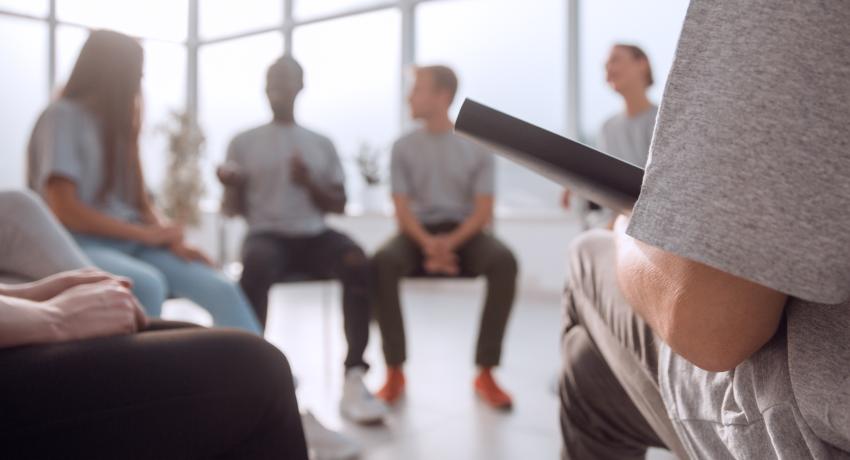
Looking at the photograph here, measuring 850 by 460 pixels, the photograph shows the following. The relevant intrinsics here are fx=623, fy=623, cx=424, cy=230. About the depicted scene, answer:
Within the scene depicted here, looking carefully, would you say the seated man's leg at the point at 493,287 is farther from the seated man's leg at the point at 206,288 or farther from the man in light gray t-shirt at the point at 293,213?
the seated man's leg at the point at 206,288

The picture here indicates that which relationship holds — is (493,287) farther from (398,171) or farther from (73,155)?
(73,155)

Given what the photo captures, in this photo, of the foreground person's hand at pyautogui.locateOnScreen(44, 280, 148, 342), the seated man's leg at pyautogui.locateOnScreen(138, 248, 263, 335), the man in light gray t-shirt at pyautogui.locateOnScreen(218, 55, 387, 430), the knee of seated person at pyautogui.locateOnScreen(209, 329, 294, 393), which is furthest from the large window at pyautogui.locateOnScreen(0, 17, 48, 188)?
the knee of seated person at pyautogui.locateOnScreen(209, 329, 294, 393)

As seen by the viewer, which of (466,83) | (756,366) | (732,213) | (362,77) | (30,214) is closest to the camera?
(732,213)

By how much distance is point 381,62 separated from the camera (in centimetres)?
561

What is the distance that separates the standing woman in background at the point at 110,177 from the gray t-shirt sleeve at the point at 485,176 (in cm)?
121

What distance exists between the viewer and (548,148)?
2.07ft

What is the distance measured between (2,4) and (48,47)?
18.3 inches

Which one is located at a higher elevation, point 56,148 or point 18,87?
point 18,87

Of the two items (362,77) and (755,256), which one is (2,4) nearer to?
(362,77)

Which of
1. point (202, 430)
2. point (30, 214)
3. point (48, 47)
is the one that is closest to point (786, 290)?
point (202, 430)

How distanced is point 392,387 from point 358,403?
0.26 m

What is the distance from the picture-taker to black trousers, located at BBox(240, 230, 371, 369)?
219 centimetres

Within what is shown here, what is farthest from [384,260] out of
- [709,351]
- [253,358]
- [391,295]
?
[709,351]

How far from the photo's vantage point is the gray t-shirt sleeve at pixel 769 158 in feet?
1.54
